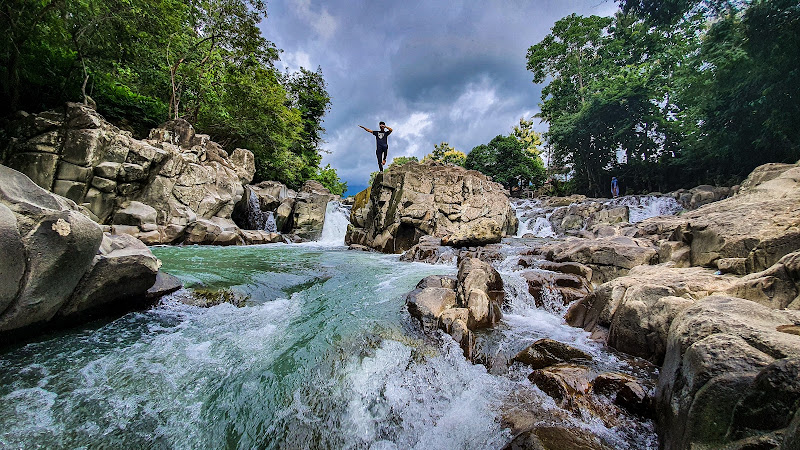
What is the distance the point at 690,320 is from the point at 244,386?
4.63 meters

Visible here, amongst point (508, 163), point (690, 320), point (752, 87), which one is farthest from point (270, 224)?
point (508, 163)

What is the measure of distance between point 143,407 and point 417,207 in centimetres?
1426

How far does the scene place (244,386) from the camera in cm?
350

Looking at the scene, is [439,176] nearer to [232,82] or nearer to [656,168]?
[232,82]

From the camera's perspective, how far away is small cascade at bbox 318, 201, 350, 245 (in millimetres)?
22808

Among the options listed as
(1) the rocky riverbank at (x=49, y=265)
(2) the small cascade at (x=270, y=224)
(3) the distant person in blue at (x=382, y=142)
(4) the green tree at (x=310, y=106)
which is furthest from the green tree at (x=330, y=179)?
(1) the rocky riverbank at (x=49, y=265)

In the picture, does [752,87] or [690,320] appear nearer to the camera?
[690,320]

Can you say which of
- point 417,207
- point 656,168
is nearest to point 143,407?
point 417,207

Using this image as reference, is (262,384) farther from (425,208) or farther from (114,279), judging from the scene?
(425,208)

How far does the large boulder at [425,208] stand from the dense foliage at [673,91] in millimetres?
15284

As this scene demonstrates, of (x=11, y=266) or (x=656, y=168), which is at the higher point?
(x=656, y=168)

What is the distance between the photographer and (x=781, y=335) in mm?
2125

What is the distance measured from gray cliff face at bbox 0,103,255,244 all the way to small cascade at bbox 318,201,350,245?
6928 millimetres

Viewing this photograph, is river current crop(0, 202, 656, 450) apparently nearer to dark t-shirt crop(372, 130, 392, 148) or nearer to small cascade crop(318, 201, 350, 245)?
dark t-shirt crop(372, 130, 392, 148)
